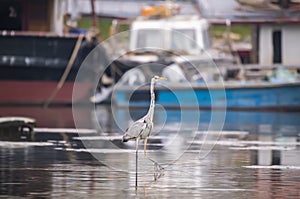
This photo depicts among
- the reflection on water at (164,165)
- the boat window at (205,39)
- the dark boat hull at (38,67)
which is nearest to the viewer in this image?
the reflection on water at (164,165)

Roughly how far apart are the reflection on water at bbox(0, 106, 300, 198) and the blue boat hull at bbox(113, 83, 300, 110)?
288 inches

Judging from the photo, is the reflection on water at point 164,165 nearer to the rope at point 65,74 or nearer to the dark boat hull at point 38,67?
the dark boat hull at point 38,67

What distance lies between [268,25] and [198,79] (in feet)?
16.2

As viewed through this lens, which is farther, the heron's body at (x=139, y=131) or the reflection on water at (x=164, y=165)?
the heron's body at (x=139, y=131)

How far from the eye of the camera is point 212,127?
24828 millimetres

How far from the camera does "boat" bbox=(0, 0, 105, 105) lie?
31641 millimetres

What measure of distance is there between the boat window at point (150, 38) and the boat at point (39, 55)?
6.69ft

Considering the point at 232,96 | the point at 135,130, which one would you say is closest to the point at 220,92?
the point at 232,96

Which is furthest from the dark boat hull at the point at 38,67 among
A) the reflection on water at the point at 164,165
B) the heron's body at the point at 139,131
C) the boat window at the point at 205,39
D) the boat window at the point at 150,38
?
the heron's body at the point at 139,131

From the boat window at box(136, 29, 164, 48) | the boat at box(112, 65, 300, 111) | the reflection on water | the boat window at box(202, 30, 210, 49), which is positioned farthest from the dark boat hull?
the reflection on water

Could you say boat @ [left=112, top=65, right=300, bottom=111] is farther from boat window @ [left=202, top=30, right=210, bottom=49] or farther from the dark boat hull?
boat window @ [left=202, top=30, right=210, bottom=49]

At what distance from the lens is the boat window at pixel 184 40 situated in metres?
Result: 34.6

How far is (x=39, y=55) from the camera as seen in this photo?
3188 cm

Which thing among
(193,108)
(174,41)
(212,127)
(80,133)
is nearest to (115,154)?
(80,133)
